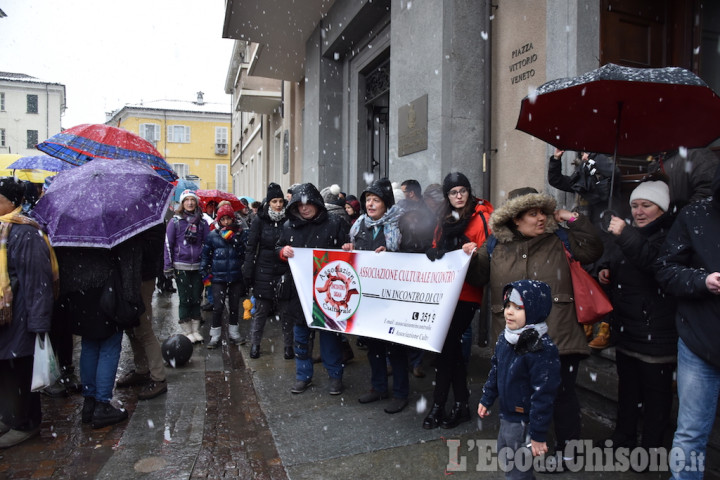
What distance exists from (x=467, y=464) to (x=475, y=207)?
1.96 meters

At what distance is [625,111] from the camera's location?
360cm

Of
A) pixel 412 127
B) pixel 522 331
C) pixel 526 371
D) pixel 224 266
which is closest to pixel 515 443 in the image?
pixel 526 371

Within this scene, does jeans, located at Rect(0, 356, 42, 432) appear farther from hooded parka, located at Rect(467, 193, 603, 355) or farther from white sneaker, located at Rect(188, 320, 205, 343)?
hooded parka, located at Rect(467, 193, 603, 355)

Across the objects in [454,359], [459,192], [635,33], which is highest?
[635,33]

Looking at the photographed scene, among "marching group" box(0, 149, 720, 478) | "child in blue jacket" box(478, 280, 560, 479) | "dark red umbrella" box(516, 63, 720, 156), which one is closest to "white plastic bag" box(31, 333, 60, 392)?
"marching group" box(0, 149, 720, 478)

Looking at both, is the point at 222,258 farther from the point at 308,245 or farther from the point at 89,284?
the point at 89,284

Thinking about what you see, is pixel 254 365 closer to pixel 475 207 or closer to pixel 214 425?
pixel 214 425

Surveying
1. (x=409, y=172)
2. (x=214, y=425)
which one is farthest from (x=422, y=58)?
(x=214, y=425)

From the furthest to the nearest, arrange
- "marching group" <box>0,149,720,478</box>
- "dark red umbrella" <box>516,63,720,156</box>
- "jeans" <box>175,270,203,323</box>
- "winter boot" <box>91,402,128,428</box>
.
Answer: "jeans" <box>175,270,203,323</box>
"winter boot" <box>91,402,128,428</box>
"dark red umbrella" <box>516,63,720,156</box>
"marching group" <box>0,149,720,478</box>

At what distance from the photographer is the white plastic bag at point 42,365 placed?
3.69 metres

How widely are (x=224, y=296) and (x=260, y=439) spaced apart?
3.15 metres

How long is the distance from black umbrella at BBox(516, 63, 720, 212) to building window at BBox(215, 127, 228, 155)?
55259 millimetres

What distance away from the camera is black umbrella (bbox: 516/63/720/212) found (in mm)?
2986

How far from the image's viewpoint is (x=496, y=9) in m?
6.27
